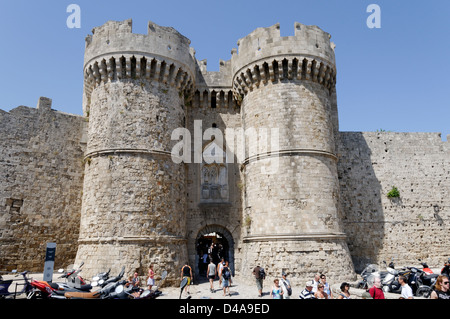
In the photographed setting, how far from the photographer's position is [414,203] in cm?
1498

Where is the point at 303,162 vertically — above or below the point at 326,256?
above

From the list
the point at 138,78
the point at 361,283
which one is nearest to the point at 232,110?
the point at 138,78

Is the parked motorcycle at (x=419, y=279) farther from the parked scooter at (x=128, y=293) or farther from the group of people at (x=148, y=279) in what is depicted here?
the group of people at (x=148, y=279)

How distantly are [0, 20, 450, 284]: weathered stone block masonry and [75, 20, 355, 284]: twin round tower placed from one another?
0.04 metres

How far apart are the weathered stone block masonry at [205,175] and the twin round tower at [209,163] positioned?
43mm

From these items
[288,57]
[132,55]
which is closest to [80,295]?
[132,55]

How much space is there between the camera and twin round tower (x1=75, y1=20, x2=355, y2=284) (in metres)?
11.5

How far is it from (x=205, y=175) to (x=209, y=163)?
551 mm

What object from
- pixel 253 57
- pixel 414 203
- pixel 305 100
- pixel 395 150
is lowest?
pixel 414 203

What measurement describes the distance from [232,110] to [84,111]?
6.80 metres

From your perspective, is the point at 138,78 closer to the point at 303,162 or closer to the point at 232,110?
the point at 232,110

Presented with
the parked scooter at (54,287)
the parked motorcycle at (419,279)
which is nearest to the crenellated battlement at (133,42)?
the parked scooter at (54,287)

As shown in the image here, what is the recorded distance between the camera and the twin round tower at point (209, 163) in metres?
11.5

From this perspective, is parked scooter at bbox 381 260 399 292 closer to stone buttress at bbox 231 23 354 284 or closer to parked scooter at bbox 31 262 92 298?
stone buttress at bbox 231 23 354 284
